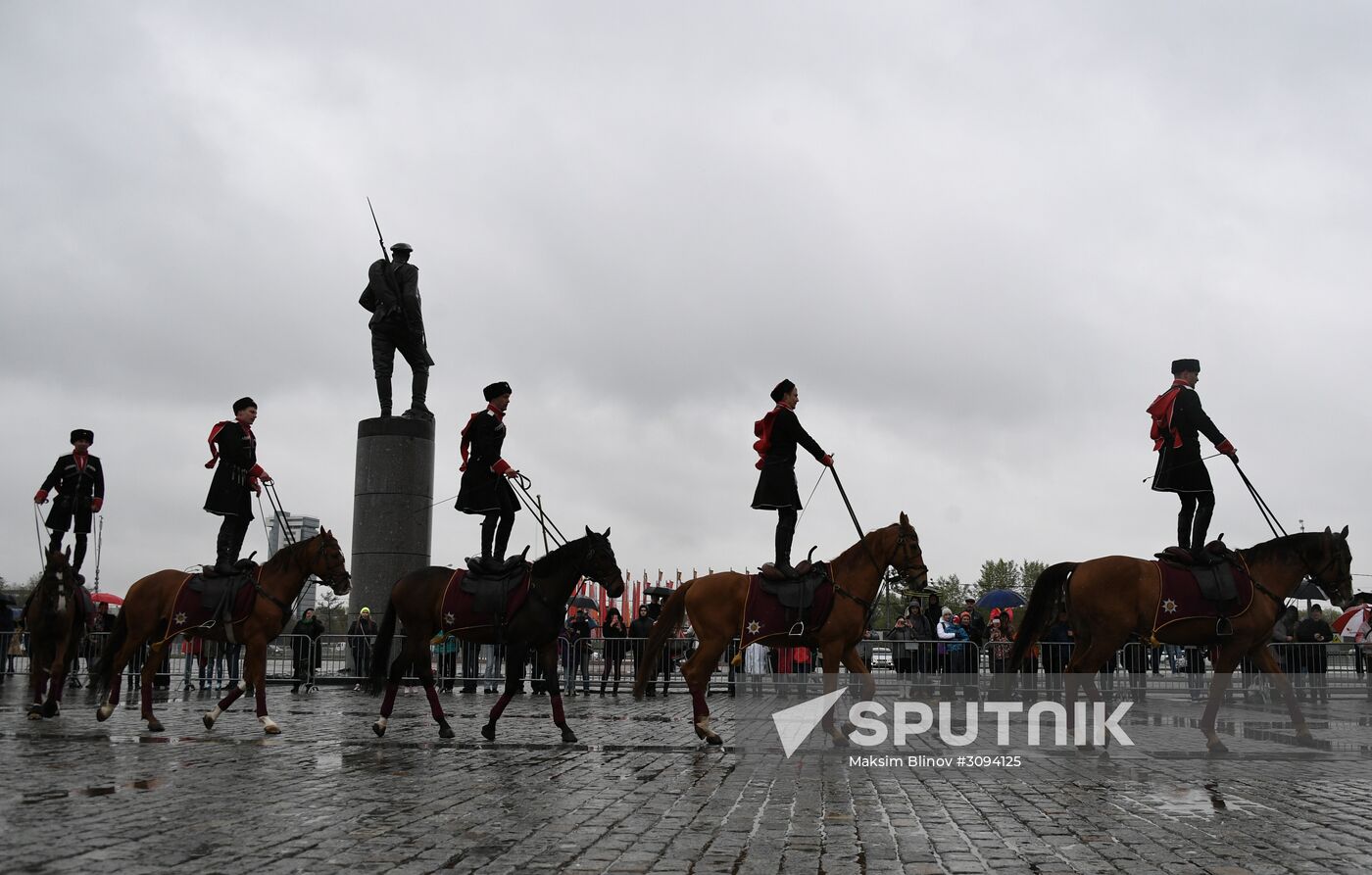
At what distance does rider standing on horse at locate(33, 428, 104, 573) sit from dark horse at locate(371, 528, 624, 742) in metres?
6.64

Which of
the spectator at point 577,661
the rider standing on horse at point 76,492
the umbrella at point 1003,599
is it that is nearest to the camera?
the rider standing on horse at point 76,492

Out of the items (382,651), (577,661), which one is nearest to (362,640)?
(577,661)

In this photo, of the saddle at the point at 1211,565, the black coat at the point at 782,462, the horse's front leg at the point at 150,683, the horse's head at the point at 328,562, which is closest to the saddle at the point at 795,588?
the black coat at the point at 782,462

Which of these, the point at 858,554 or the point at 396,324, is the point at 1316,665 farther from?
the point at 396,324

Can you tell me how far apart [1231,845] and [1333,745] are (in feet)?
24.0

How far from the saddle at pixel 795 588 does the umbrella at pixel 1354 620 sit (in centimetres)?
1618

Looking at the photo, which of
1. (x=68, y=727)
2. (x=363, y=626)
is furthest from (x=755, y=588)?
(x=363, y=626)

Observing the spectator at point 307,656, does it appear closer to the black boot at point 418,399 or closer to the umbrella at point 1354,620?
the black boot at point 418,399

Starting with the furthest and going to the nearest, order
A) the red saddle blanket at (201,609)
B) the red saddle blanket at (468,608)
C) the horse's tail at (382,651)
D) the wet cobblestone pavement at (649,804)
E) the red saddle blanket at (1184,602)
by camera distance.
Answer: the horse's tail at (382,651) < the red saddle blanket at (201,609) < the red saddle blanket at (468,608) < the red saddle blanket at (1184,602) < the wet cobblestone pavement at (649,804)

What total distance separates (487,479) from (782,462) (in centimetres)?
339

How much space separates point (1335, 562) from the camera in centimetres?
1327

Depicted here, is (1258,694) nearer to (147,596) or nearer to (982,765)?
(982,765)

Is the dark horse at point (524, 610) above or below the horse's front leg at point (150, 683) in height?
above

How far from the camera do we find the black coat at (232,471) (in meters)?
14.4
